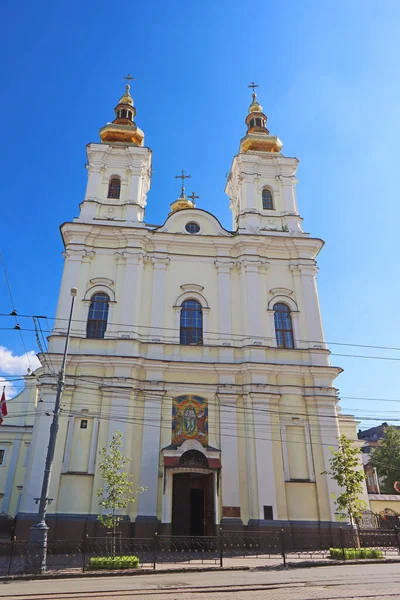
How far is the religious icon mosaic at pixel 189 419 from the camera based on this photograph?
19.8 m

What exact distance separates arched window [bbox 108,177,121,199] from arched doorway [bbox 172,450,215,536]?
15.0m

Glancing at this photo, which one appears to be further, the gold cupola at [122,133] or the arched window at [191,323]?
the gold cupola at [122,133]

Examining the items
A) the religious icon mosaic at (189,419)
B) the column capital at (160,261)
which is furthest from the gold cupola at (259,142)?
the religious icon mosaic at (189,419)

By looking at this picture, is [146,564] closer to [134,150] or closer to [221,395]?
[221,395]

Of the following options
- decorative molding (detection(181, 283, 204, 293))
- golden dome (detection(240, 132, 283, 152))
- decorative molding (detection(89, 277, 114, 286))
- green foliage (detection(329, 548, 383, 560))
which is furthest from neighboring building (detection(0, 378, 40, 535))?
golden dome (detection(240, 132, 283, 152))

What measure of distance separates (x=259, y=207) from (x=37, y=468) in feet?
58.7

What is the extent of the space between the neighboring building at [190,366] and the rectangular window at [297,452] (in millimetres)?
51

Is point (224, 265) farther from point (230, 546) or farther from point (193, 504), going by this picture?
point (230, 546)

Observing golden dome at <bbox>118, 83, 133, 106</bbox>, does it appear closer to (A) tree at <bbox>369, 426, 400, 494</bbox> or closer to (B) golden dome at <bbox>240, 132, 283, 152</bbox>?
(B) golden dome at <bbox>240, 132, 283, 152</bbox>

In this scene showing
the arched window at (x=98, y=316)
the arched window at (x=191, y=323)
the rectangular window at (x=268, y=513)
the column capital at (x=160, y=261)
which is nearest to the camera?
the rectangular window at (x=268, y=513)

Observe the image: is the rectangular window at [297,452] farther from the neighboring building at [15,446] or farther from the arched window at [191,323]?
the neighboring building at [15,446]

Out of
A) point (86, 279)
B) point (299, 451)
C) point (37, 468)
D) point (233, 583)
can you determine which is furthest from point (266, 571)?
point (86, 279)

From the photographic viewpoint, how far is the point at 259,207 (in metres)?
26.5

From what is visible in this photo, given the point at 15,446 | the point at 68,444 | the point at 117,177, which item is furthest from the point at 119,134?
the point at 15,446
